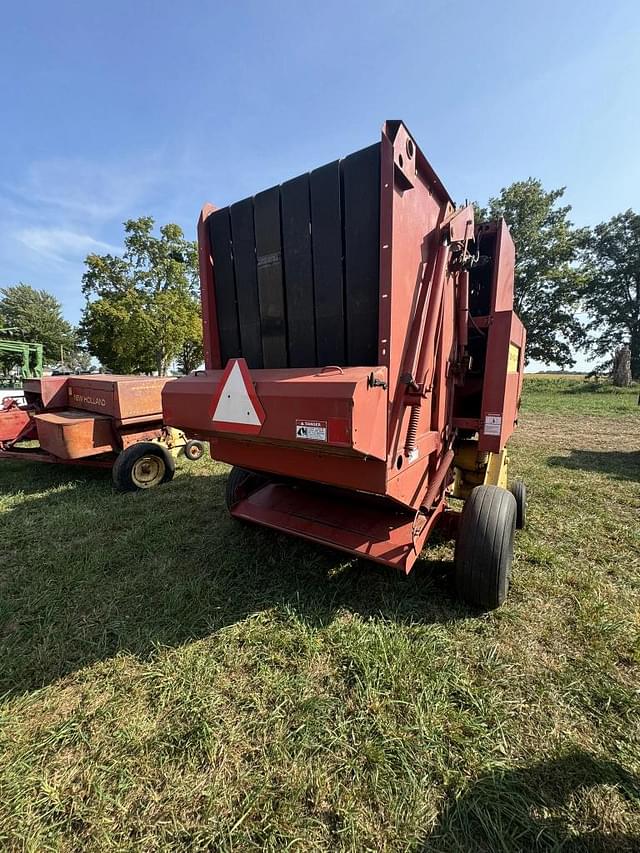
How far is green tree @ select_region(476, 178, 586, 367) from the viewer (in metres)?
22.6

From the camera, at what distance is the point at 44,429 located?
5.03 metres

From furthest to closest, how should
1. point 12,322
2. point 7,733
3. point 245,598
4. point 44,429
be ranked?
point 12,322
point 44,429
point 245,598
point 7,733

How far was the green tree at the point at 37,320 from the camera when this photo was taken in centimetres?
3494

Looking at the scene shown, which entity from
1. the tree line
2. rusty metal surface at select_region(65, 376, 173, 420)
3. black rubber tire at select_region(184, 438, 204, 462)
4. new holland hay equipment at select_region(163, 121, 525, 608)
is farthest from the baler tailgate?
the tree line

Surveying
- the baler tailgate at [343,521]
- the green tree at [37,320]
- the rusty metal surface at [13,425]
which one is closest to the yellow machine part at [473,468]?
the baler tailgate at [343,521]

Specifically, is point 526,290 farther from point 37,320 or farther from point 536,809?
point 37,320

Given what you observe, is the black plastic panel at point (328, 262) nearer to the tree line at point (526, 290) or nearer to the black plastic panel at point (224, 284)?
the black plastic panel at point (224, 284)

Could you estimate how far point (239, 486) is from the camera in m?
3.67

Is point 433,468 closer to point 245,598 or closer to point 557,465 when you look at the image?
point 245,598

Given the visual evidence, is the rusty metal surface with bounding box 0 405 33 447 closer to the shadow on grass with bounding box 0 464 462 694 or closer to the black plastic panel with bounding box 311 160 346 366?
the shadow on grass with bounding box 0 464 462 694

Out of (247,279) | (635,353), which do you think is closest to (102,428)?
(247,279)

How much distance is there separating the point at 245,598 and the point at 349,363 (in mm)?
1964

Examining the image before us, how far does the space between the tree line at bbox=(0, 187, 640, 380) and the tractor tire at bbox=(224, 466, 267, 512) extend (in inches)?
829

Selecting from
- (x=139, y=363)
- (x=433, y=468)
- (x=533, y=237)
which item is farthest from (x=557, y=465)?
(x=139, y=363)
